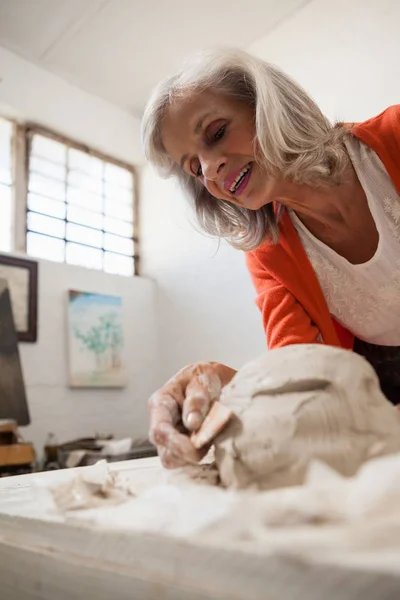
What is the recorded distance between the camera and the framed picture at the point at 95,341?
2.93 meters

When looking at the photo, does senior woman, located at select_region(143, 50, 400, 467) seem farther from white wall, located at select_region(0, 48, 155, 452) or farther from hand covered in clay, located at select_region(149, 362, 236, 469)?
white wall, located at select_region(0, 48, 155, 452)

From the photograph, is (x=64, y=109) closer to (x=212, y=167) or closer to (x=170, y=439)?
(x=212, y=167)

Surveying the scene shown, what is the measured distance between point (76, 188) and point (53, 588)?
313 cm

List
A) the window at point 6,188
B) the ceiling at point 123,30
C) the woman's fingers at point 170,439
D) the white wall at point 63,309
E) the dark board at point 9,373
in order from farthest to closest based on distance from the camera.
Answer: the window at point 6,188
the white wall at point 63,309
the ceiling at point 123,30
the dark board at point 9,373
the woman's fingers at point 170,439

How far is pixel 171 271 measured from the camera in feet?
11.2

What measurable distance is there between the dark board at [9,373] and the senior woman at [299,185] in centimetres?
183

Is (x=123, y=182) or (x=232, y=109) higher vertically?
(x=123, y=182)

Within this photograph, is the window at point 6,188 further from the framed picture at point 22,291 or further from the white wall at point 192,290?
the white wall at point 192,290

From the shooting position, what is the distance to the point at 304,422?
47 cm

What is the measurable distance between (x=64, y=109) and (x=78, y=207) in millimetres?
630

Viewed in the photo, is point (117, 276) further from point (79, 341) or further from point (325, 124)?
point (325, 124)

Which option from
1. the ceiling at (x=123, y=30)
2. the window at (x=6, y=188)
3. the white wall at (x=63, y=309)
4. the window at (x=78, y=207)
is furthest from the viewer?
the window at (x=78, y=207)

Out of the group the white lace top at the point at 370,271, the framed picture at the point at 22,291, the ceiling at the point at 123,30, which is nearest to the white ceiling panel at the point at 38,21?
the ceiling at the point at 123,30

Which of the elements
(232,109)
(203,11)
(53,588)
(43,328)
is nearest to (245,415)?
(53,588)
